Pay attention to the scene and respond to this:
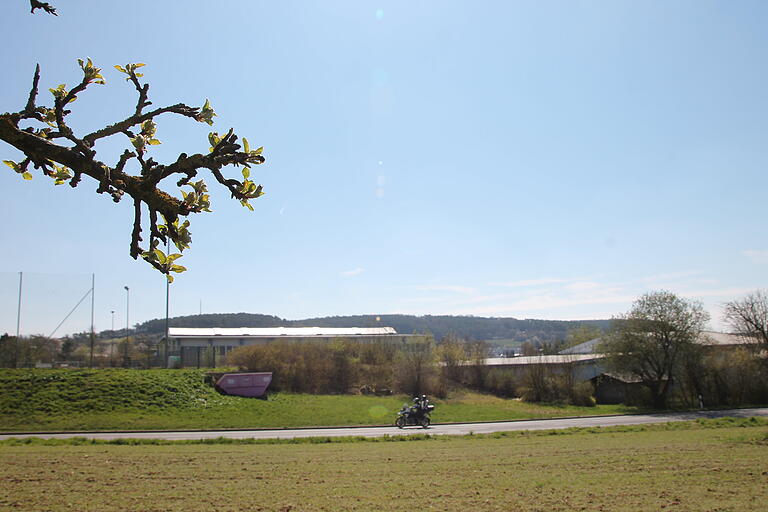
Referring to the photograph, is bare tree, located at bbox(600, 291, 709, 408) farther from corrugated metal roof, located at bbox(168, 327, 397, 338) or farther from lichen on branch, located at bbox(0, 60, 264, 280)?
lichen on branch, located at bbox(0, 60, 264, 280)

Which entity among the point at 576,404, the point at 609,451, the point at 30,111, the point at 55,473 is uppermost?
the point at 30,111

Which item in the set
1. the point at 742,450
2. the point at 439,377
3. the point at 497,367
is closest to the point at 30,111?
the point at 742,450

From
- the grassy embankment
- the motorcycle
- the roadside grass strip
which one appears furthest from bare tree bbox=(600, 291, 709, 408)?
the motorcycle

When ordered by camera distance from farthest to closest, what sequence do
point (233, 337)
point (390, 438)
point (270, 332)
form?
1. point (270, 332)
2. point (233, 337)
3. point (390, 438)

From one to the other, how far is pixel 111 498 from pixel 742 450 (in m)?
14.6

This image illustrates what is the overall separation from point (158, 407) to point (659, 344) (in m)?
37.6

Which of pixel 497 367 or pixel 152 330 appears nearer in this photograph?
pixel 497 367

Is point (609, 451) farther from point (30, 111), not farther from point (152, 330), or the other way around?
point (152, 330)

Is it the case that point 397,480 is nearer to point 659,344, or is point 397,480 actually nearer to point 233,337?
point 659,344

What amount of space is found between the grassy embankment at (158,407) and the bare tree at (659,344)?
4.40 m

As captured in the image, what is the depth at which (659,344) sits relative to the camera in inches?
1774

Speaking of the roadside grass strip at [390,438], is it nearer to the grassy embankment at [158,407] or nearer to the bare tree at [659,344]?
the grassy embankment at [158,407]

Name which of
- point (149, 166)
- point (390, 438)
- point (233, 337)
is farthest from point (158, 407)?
point (233, 337)

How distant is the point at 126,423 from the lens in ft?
95.9
